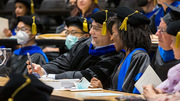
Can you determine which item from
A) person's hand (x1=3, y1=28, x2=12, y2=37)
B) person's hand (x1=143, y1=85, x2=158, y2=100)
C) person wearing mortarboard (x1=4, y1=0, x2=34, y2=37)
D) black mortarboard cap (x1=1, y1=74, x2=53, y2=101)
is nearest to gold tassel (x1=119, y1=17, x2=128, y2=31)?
person's hand (x1=143, y1=85, x2=158, y2=100)

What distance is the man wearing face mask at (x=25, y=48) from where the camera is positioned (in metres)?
5.00

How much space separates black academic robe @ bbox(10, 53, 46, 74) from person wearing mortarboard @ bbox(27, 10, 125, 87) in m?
0.64

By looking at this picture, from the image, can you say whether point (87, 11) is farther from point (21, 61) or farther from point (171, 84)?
point (171, 84)

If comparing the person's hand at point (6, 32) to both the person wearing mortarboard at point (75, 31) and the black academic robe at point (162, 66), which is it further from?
the black academic robe at point (162, 66)

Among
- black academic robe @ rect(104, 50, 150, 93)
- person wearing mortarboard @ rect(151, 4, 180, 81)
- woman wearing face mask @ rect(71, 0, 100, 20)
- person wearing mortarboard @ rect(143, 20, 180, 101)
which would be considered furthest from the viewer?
woman wearing face mask @ rect(71, 0, 100, 20)

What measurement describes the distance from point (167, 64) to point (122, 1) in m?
3.31

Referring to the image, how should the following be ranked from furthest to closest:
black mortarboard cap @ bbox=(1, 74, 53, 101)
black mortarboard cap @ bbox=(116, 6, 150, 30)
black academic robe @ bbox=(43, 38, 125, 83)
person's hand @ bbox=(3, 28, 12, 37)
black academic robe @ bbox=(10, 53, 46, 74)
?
person's hand @ bbox=(3, 28, 12, 37), black academic robe @ bbox=(10, 53, 46, 74), black academic robe @ bbox=(43, 38, 125, 83), black mortarboard cap @ bbox=(116, 6, 150, 30), black mortarboard cap @ bbox=(1, 74, 53, 101)

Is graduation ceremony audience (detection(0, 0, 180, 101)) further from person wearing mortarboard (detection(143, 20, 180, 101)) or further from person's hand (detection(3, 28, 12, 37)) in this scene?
person's hand (detection(3, 28, 12, 37))

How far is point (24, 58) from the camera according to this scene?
5082mm

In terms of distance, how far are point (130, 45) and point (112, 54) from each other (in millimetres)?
461

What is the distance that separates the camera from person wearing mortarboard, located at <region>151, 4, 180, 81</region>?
280cm

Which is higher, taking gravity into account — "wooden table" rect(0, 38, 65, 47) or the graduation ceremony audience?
the graduation ceremony audience

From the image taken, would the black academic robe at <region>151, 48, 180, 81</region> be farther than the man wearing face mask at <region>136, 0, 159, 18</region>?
No

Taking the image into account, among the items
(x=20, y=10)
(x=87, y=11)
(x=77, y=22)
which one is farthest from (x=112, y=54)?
(x=20, y=10)
